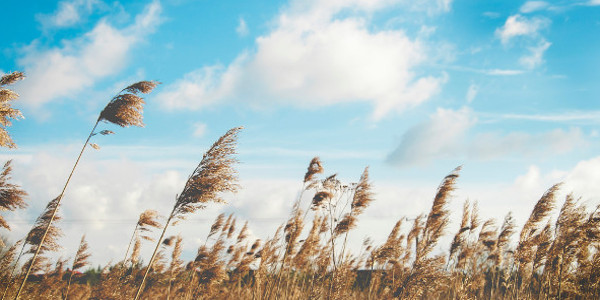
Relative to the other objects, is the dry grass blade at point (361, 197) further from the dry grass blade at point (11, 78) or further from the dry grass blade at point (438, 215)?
the dry grass blade at point (11, 78)

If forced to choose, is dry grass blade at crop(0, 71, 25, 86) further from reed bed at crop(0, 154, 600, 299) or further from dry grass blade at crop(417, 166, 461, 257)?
dry grass blade at crop(417, 166, 461, 257)

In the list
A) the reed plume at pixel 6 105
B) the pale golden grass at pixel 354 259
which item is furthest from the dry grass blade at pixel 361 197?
the reed plume at pixel 6 105

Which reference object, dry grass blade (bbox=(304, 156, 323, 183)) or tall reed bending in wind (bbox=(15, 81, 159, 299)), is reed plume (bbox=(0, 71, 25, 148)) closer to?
tall reed bending in wind (bbox=(15, 81, 159, 299))

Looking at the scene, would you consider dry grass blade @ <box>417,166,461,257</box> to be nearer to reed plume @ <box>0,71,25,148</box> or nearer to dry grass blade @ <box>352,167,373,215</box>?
dry grass blade @ <box>352,167,373,215</box>

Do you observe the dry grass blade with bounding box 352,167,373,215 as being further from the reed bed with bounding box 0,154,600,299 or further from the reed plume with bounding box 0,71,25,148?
the reed plume with bounding box 0,71,25,148

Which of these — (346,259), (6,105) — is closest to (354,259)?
(346,259)

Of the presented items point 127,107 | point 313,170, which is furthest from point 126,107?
point 313,170

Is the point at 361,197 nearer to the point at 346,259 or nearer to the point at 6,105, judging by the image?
the point at 346,259

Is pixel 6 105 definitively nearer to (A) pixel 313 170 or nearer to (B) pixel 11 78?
(B) pixel 11 78

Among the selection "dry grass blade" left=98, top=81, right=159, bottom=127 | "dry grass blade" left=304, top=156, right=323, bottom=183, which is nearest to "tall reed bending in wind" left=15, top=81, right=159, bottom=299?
"dry grass blade" left=98, top=81, right=159, bottom=127

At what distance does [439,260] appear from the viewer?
6.28m

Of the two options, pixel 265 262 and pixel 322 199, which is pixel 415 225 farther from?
pixel 265 262

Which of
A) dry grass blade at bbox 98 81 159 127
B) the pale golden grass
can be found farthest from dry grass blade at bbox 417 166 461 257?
A: dry grass blade at bbox 98 81 159 127

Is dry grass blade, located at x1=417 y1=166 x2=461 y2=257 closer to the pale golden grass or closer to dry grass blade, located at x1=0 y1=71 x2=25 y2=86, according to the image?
the pale golden grass
